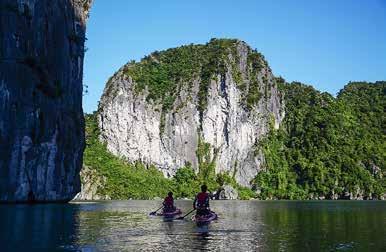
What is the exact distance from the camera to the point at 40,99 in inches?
2596

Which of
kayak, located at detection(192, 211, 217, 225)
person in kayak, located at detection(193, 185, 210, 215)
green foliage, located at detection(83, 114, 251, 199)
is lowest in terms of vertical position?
kayak, located at detection(192, 211, 217, 225)

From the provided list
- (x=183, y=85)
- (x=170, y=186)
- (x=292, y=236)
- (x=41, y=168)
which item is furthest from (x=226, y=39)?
(x=292, y=236)

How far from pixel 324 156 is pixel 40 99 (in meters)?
130

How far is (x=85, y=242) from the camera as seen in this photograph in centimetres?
2306

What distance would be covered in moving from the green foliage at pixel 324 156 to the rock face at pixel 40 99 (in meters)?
99.2

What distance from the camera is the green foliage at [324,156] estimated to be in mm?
167500

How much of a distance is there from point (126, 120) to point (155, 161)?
1616 cm

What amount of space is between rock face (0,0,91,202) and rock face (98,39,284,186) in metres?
87.3

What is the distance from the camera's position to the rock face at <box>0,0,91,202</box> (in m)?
58.0

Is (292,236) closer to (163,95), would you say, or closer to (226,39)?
(163,95)

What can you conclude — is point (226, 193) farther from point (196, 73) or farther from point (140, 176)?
point (196, 73)

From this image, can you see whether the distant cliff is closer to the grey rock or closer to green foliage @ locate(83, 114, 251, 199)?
green foliage @ locate(83, 114, 251, 199)

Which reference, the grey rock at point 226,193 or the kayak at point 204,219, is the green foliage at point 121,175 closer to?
the grey rock at point 226,193

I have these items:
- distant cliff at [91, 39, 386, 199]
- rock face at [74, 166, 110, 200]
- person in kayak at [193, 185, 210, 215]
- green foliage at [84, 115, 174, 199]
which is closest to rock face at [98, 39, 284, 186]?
distant cliff at [91, 39, 386, 199]
